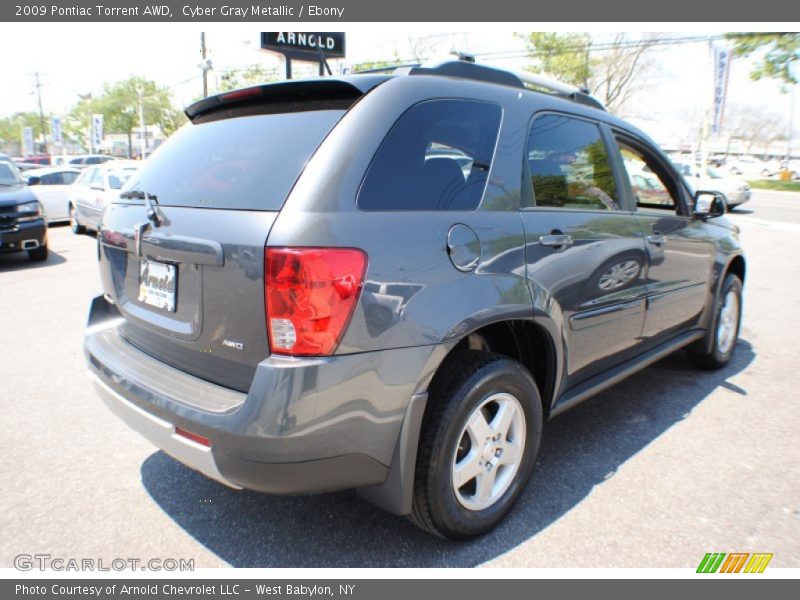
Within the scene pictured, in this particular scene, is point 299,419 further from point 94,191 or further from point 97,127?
point 97,127

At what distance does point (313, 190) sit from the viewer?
1.90 metres

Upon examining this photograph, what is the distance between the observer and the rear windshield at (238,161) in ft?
6.65

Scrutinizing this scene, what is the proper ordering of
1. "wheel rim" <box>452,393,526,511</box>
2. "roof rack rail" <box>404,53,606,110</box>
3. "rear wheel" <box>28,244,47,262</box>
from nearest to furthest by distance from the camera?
"wheel rim" <box>452,393,526,511</box> < "roof rack rail" <box>404,53,606,110</box> < "rear wheel" <box>28,244,47,262</box>

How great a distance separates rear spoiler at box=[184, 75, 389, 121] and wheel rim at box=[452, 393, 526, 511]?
51.8 inches

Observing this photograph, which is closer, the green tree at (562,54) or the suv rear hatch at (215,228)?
the suv rear hatch at (215,228)

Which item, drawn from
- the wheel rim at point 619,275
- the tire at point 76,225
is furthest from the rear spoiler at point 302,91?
the tire at point 76,225

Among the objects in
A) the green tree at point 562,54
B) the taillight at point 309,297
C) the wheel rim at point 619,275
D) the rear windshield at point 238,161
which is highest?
the green tree at point 562,54

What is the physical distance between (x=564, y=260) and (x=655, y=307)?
1129 mm

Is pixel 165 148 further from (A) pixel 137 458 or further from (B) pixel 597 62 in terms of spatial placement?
(B) pixel 597 62

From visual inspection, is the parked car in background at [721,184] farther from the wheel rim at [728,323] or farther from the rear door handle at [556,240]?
the rear door handle at [556,240]

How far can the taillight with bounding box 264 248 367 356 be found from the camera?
1.81 meters

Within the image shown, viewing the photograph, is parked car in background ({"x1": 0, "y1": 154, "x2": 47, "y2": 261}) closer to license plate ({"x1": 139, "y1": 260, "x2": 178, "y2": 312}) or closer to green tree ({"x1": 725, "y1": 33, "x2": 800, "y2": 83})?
license plate ({"x1": 139, "y1": 260, "x2": 178, "y2": 312})

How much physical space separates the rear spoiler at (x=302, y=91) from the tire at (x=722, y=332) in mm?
3305

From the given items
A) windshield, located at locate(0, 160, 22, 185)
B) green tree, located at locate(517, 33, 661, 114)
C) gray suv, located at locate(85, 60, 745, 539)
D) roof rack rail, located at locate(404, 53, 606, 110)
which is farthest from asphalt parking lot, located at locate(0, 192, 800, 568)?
green tree, located at locate(517, 33, 661, 114)
